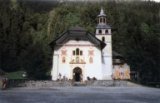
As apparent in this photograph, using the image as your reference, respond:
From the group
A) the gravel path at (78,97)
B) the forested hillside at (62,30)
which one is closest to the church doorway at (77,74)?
the forested hillside at (62,30)

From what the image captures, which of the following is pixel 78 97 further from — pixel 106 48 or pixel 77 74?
pixel 106 48

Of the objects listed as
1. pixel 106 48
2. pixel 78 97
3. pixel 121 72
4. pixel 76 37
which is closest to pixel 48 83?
pixel 76 37

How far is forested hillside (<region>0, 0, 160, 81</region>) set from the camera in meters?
64.0

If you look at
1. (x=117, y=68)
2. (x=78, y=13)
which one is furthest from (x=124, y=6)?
(x=117, y=68)

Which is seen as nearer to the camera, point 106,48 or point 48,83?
point 48,83

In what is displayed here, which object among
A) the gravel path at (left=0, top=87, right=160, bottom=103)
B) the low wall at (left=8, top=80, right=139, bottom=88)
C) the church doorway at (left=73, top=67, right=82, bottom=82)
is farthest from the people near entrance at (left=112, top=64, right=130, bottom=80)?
the gravel path at (left=0, top=87, right=160, bottom=103)

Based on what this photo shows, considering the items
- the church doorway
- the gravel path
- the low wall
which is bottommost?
the gravel path

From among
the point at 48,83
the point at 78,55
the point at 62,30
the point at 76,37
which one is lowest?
the point at 48,83

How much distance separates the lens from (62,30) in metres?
79.3

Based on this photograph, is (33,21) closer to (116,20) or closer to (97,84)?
(116,20)

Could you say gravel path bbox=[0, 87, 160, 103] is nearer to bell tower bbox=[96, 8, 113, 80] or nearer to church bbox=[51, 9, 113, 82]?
church bbox=[51, 9, 113, 82]

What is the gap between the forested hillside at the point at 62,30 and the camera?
210 ft

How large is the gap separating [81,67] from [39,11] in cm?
3630

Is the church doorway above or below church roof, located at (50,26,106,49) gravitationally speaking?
below
